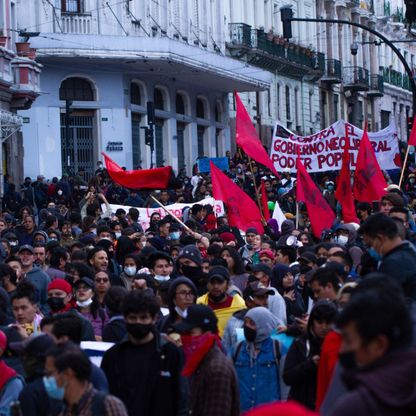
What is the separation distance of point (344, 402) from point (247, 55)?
48852mm

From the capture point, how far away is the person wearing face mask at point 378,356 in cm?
494

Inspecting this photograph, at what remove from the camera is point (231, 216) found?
1986 cm

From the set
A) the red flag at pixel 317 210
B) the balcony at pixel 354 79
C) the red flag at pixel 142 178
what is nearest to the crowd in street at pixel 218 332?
the red flag at pixel 317 210

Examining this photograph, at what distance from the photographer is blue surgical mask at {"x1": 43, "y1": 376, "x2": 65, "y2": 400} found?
7.19 meters

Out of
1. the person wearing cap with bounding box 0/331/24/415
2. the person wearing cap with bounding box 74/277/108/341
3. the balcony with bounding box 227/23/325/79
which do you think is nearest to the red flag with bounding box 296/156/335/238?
the person wearing cap with bounding box 74/277/108/341

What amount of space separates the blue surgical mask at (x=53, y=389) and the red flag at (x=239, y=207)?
39.9 feet

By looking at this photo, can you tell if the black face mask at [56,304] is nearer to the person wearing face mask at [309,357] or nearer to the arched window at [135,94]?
the person wearing face mask at [309,357]

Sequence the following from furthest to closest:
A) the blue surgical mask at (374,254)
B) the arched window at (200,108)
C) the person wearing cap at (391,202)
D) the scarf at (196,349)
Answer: the arched window at (200,108) → the person wearing cap at (391,202) → the scarf at (196,349) → the blue surgical mask at (374,254)

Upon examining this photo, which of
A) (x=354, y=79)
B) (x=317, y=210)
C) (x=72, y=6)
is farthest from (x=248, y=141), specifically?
(x=354, y=79)

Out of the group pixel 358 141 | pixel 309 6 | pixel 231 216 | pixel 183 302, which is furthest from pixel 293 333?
pixel 309 6

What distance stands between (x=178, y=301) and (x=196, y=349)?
1.47 meters

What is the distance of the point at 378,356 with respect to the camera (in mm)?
5035

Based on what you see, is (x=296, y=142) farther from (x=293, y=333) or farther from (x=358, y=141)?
(x=293, y=333)

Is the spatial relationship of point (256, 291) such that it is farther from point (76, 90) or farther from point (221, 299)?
point (76, 90)
